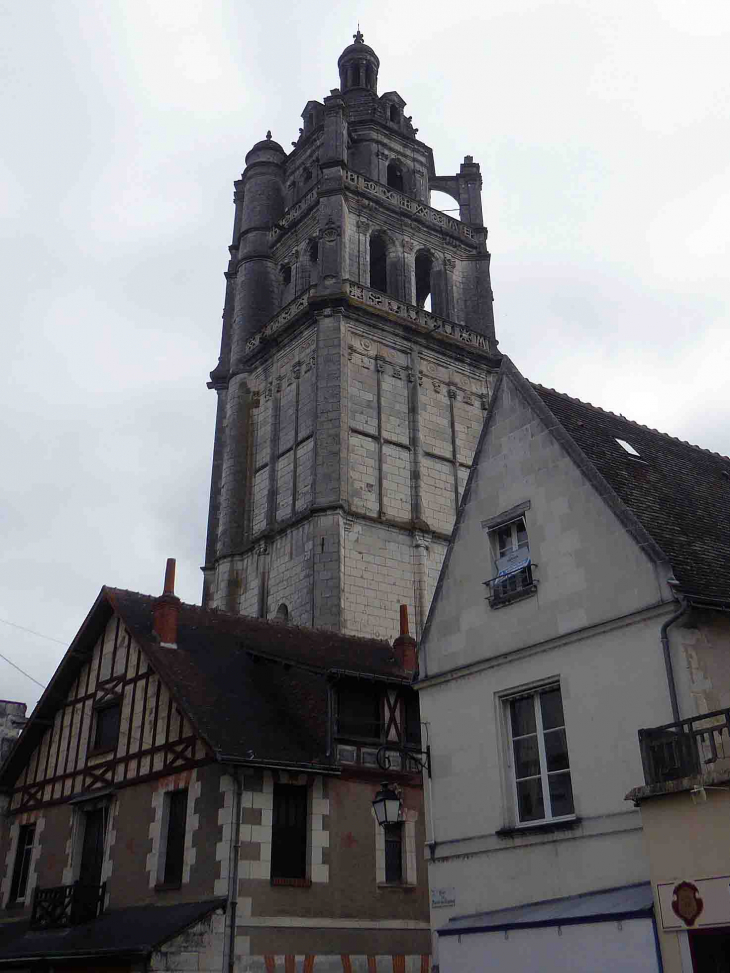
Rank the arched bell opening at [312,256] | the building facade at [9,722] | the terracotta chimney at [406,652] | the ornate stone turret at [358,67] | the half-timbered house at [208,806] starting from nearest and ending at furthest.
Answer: the half-timbered house at [208,806] < the terracotta chimney at [406,652] < the building facade at [9,722] < the arched bell opening at [312,256] < the ornate stone turret at [358,67]

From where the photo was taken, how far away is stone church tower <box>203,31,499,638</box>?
30.0 meters

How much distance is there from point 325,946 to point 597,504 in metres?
8.36

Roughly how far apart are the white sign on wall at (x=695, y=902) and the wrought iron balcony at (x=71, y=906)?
1109 centimetres

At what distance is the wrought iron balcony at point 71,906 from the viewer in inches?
646

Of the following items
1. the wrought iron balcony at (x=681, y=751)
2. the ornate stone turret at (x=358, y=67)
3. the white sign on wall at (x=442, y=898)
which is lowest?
the white sign on wall at (x=442, y=898)

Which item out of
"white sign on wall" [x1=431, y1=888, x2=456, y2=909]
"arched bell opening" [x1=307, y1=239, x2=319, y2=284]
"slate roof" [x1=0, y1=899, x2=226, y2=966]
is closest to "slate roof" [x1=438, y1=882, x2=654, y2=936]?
"white sign on wall" [x1=431, y1=888, x2=456, y2=909]

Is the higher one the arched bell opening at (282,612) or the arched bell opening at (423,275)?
the arched bell opening at (423,275)

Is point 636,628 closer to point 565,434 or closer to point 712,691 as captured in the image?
point 712,691

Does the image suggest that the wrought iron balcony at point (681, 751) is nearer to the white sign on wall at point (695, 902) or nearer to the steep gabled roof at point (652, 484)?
the white sign on wall at point (695, 902)

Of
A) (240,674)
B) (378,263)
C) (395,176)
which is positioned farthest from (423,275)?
(240,674)

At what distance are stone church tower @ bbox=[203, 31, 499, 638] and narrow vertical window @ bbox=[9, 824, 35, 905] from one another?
10.4 meters

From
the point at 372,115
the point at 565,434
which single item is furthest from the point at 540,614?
the point at 372,115

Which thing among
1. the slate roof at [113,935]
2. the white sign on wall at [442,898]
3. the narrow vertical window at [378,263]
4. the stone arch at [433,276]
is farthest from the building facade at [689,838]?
the narrow vertical window at [378,263]

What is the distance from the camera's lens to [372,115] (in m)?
42.2
